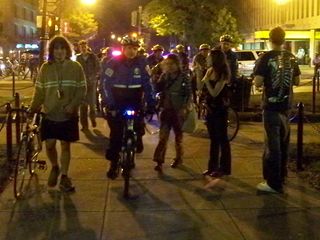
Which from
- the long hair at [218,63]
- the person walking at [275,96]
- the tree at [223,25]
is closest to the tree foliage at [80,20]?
the tree at [223,25]

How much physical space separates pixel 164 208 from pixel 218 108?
2101 millimetres

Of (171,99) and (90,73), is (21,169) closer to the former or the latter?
(171,99)

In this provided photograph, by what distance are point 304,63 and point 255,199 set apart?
49.6 metres

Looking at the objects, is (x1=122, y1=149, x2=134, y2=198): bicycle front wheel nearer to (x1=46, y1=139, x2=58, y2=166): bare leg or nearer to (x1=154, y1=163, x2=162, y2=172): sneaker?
(x1=46, y1=139, x2=58, y2=166): bare leg

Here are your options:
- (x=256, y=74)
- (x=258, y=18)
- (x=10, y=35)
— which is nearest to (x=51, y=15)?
(x=256, y=74)

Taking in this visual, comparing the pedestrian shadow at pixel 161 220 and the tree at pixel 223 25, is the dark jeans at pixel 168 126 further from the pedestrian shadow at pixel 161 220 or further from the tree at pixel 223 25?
the tree at pixel 223 25

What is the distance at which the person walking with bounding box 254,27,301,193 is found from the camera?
7.39 meters

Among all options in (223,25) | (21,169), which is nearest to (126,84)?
(21,169)

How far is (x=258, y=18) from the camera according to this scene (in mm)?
72500

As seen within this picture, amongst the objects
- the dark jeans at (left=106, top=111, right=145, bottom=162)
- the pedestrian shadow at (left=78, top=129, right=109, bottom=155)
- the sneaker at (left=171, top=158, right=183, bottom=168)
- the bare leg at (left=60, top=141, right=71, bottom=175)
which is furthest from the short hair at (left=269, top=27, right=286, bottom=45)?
the pedestrian shadow at (left=78, top=129, right=109, bottom=155)

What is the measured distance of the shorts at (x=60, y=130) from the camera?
738cm

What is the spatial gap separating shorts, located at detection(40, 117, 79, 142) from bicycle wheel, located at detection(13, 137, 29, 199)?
11.4 inches

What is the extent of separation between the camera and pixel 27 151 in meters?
7.70

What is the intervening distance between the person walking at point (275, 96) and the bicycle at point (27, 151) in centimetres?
270
